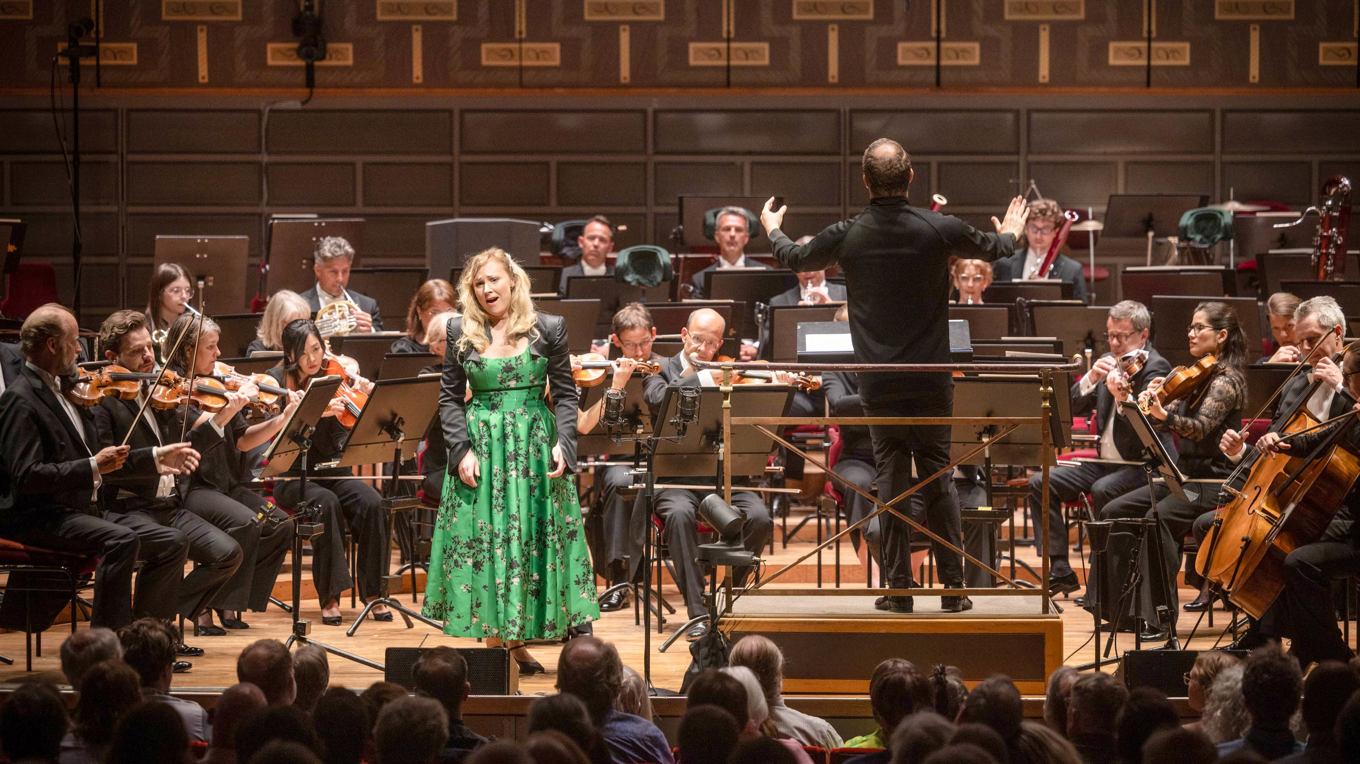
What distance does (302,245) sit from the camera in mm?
8773

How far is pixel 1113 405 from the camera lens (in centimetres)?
676

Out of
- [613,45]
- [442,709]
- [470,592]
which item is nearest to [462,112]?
[613,45]

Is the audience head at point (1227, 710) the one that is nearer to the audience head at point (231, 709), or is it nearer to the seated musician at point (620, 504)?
the audience head at point (231, 709)

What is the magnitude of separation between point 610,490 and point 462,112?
5622mm

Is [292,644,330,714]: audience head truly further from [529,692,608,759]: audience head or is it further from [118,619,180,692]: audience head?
[529,692,608,759]: audience head

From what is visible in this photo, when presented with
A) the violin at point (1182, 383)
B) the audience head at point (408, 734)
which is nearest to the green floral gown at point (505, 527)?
the audience head at point (408, 734)

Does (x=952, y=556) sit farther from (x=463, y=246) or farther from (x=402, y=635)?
(x=463, y=246)

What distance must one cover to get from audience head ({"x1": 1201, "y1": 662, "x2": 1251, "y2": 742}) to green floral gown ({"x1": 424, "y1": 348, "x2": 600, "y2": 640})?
6.90 ft

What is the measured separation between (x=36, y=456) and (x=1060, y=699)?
3443 millimetres

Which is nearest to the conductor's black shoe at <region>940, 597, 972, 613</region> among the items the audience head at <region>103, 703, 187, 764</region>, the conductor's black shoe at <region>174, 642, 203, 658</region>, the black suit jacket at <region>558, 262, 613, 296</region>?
the audience head at <region>103, 703, 187, 764</region>

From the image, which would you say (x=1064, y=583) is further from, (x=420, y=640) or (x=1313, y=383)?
(x=420, y=640)

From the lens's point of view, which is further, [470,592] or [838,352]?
[838,352]

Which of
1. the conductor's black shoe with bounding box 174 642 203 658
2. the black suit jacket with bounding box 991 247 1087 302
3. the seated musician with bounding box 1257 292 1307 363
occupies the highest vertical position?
the black suit jacket with bounding box 991 247 1087 302

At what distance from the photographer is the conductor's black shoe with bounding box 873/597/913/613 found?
15.9 feet
